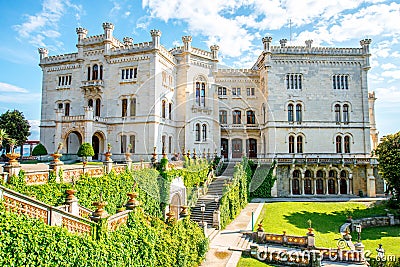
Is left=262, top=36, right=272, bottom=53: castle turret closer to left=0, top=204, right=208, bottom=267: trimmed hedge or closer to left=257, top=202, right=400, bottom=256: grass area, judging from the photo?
left=257, top=202, right=400, bottom=256: grass area

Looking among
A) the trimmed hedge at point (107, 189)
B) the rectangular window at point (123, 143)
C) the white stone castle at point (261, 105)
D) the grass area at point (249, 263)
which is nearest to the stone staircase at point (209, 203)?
the trimmed hedge at point (107, 189)

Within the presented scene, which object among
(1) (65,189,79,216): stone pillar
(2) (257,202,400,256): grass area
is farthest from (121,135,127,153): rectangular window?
(1) (65,189,79,216): stone pillar

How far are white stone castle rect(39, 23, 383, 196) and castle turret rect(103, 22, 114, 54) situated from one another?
0.10m

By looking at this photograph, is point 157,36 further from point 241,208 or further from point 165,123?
point 241,208

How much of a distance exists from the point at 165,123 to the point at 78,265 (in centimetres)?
2093

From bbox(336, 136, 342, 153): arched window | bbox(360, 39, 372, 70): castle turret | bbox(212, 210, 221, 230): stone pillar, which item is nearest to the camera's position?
bbox(212, 210, 221, 230): stone pillar

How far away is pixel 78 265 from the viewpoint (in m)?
8.30

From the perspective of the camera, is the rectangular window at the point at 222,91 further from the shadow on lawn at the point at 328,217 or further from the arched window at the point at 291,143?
the shadow on lawn at the point at 328,217

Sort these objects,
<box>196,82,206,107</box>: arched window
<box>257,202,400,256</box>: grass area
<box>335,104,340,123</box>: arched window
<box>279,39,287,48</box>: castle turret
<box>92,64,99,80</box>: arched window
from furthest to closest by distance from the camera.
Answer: <box>279,39,287,48</box>: castle turret, <box>335,104,340,123</box>: arched window, <box>196,82,206,107</box>: arched window, <box>92,64,99,80</box>: arched window, <box>257,202,400,256</box>: grass area

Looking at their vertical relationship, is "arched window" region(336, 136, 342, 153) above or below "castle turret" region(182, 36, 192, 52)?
below

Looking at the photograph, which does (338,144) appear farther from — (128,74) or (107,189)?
(107,189)

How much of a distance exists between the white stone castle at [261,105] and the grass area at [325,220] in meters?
5.05

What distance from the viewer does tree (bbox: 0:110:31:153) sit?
34.0 m

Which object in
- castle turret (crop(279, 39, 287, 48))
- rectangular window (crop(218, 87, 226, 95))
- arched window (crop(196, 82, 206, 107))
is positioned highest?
castle turret (crop(279, 39, 287, 48))
